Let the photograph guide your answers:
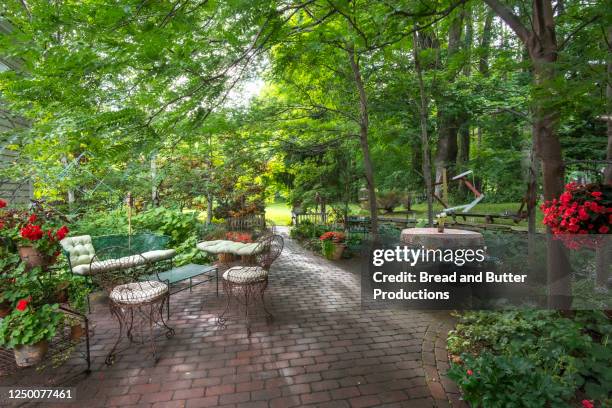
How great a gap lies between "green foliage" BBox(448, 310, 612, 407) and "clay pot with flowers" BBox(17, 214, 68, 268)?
429 cm

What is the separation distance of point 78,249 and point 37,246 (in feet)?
5.48

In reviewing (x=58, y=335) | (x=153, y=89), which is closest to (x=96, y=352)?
(x=58, y=335)

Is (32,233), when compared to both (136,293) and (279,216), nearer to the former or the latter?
(136,293)

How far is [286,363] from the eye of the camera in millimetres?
2920

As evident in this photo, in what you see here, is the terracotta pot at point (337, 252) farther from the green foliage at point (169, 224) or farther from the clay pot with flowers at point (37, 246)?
the clay pot with flowers at point (37, 246)

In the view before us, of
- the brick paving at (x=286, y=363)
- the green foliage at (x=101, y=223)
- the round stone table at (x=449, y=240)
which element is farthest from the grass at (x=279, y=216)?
the brick paving at (x=286, y=363)

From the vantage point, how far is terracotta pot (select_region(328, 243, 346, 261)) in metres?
7.28

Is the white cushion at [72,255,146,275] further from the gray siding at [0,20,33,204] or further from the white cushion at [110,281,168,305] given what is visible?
the gray siding at [0,20,33,204]

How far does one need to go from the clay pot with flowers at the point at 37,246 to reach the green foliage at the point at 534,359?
4294 mm

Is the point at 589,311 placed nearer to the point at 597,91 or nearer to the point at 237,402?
the point at 597,91

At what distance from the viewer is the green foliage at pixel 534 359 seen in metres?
2.09

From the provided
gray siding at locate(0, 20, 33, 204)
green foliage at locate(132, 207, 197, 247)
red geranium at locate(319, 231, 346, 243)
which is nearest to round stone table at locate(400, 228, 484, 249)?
red geranium at locate(319, 231, 346, 243)

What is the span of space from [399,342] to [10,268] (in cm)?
421

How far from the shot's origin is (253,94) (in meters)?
6.45
